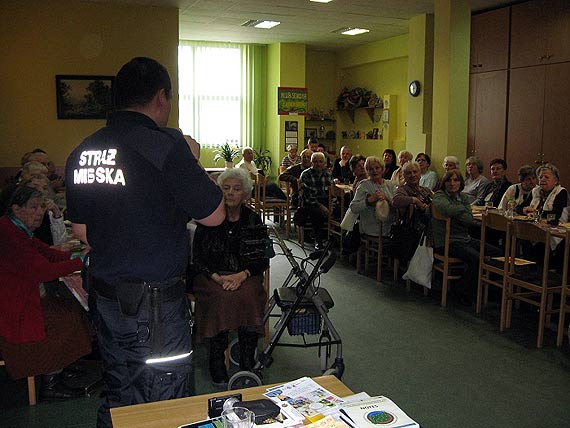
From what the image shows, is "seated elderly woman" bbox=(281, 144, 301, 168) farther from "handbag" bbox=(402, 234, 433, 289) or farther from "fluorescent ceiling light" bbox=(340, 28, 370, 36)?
"handbag" bbox=(402, 234, 433, 289)

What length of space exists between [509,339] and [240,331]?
6.75 ft

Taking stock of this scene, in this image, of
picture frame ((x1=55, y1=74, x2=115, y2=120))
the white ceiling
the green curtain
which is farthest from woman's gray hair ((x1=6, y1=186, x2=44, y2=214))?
the green curtain

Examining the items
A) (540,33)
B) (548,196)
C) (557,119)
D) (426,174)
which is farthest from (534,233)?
(540,33)

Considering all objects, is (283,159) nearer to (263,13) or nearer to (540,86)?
(263,13)

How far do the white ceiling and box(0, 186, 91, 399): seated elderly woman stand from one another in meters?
5.28

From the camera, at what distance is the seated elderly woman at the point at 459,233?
16.9 ft

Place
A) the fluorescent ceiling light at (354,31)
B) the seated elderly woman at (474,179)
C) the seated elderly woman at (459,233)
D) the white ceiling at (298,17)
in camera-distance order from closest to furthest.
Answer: the seated elderly woman at (459,233)
the seated elderly woman at (474,179)
the white ceiling at (298,17)
the fluorescent ceiling light at (354,31)

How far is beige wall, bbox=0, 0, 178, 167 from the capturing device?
7.84 metres

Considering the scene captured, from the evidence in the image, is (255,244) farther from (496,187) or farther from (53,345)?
(496,187)

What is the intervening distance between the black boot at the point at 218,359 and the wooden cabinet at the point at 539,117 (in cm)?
532

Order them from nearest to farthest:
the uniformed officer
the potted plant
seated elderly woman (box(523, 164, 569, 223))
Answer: the uniformed officer → seated elderly woman (box(523, 164, 569, 223)) → the potted plant

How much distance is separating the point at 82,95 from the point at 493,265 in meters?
5.86

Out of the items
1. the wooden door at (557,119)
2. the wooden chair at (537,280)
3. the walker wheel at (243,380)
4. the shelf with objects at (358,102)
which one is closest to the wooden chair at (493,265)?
the wooden chair at (537,280)

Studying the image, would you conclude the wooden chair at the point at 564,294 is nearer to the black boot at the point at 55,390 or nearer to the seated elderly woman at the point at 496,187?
the seated elderly woman at the point at 496,187
